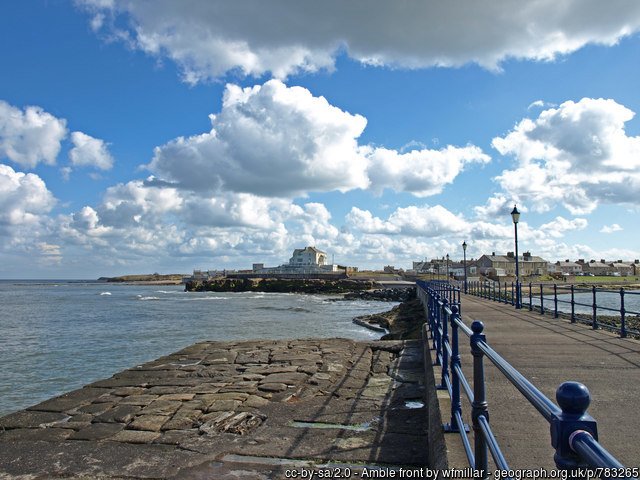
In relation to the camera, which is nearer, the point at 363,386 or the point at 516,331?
the point at 363,386

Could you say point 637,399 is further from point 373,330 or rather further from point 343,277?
point 343,277

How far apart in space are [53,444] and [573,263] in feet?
571

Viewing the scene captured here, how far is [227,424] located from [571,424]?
5.46 m

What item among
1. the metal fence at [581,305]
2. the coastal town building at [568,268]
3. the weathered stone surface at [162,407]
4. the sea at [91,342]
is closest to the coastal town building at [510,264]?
the coastal town building at [568,268]

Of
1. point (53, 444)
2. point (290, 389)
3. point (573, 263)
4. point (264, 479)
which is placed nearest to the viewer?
point (264, 479)

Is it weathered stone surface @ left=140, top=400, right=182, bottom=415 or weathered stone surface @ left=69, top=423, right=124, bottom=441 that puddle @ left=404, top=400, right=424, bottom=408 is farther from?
weathered stone surface @ left=69, top=423, right=124, bottom=441

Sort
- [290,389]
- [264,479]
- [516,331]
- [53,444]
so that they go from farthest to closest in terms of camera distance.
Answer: [516,331], [290,389], [53,444], [264,479]

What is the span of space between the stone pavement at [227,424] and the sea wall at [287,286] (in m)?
79.4

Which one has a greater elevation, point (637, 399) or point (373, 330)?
point (637, 399)

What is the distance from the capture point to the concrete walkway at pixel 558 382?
13.1 ft

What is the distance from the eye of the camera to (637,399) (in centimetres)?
538

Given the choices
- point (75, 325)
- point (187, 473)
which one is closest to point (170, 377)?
point (187, 473)

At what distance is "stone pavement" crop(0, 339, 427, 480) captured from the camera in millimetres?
5219

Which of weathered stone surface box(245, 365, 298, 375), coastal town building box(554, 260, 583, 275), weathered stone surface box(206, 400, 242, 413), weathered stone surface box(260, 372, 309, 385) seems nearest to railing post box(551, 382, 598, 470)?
weathered stone surface box(206, 400, 242, 413)
